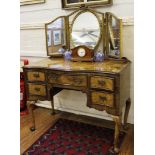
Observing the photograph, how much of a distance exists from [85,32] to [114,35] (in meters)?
0.36

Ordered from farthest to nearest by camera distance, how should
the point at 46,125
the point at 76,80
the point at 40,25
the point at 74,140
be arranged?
the point at 40,25
the point at 46,125
the point at 74,140
the point at 76,80

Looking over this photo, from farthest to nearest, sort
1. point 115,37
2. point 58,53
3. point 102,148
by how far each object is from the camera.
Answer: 1. point 58,53
2. point 115,37
3. point 102,148

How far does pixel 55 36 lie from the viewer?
2.56 m

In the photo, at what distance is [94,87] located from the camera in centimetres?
190

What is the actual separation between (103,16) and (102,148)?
4.58ft

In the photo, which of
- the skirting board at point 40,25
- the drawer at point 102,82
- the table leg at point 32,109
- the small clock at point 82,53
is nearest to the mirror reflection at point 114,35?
the skirting board at point 40,25

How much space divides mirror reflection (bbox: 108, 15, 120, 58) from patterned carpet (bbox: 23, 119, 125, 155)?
90cm

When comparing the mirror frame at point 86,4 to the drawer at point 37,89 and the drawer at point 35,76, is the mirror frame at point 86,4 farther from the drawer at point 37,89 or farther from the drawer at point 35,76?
the drawer at point 37,89

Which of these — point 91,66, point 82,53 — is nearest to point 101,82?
point 91,66

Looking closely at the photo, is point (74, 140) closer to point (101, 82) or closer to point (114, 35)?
point (101, 82)

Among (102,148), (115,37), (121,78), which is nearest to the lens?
(121,78)
